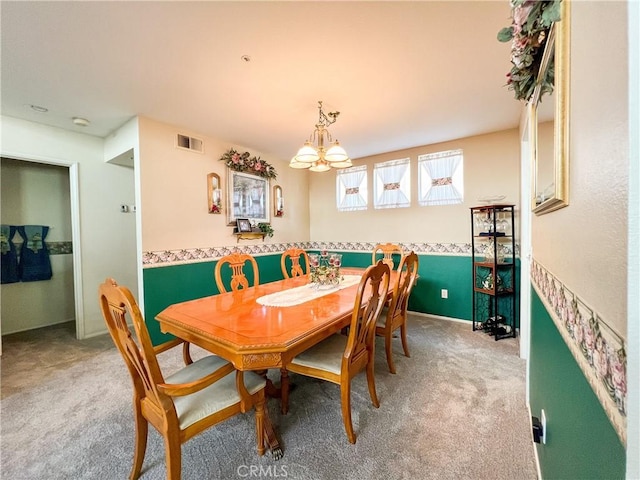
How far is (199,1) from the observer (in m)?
1.37

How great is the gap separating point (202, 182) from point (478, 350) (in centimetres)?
368

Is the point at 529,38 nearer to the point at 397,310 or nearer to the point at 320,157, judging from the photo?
the point at 320,157

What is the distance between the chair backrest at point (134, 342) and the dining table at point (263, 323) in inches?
10.6

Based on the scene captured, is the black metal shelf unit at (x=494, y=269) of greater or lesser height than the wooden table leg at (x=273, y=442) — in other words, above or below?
above

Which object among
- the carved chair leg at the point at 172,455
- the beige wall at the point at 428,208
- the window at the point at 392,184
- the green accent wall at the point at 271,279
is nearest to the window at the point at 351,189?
the beige wall at the point at 428,208

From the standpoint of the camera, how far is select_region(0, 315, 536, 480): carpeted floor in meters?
1.36

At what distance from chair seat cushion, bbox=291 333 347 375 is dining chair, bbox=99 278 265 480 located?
30 cm

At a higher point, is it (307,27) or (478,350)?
(307,27)

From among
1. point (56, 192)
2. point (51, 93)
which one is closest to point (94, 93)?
point (51, 93)

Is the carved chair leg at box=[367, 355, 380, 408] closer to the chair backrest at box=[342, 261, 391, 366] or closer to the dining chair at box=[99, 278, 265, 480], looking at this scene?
the chair backrest at box=[342, 261, 391, 366]

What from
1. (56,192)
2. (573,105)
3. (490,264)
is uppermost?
(56,192)

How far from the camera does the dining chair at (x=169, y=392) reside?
1.05m

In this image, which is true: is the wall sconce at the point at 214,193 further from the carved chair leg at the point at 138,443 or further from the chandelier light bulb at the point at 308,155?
the carved chair leg at the point at 138,443

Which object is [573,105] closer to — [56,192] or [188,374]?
[188,374]
